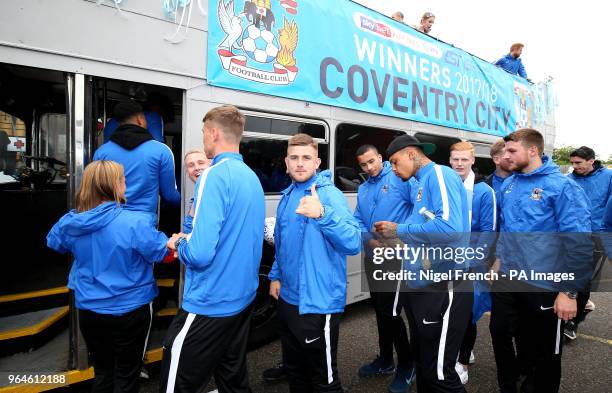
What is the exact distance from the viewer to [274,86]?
3.31 meters

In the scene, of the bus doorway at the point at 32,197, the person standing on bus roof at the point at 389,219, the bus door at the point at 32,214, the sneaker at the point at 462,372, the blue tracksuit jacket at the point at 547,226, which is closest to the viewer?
the blue tracksuit jacket at the point at 547,226

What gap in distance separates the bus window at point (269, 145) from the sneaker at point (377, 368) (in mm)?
1842

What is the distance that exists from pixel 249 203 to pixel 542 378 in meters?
2.41

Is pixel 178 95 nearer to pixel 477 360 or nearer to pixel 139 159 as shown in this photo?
pixel 139 159

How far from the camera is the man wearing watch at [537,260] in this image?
230 cm

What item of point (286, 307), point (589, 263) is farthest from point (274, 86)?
point (589, 263)

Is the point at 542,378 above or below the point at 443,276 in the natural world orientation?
below

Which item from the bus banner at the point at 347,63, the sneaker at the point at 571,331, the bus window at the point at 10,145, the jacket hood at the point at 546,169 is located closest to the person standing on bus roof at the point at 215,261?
the bus banner at the point at 347,63

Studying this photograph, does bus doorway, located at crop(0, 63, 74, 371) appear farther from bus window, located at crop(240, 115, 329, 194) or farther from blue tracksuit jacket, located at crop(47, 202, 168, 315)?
bus window, located at crop(240, 115, 329, 194)

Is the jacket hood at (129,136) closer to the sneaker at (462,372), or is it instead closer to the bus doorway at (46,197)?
the bus doorway at (46,197)

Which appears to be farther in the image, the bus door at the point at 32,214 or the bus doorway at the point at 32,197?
the bus doorway at the point at 32,197

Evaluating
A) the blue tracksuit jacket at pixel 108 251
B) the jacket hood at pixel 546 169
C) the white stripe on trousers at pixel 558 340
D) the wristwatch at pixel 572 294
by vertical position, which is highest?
the jacket hood at pixel 546 169

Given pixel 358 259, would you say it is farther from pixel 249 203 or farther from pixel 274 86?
pixel 249 203

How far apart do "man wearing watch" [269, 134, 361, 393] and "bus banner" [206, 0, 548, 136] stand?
1.38 metres
